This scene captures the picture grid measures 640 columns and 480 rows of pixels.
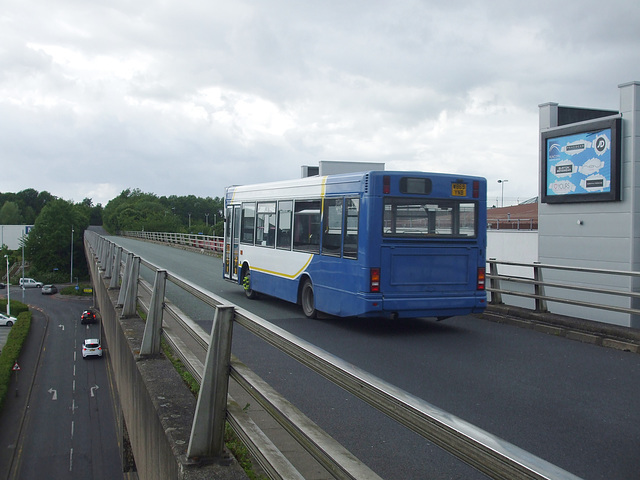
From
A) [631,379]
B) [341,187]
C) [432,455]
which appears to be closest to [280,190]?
[341,187]

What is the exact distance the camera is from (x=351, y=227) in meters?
11.3

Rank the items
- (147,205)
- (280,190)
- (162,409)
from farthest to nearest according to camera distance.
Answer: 1. (147,205)
2. (280,190)
3. (162,409)

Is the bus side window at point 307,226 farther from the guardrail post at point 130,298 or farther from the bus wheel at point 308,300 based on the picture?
the guardrail post at point 130,298

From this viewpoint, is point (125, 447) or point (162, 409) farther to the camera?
point (125, 447)

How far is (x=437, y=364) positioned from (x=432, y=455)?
362 cm

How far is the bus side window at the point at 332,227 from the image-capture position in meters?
11.7

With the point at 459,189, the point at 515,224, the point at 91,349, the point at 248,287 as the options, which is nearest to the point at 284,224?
the point at 248,287

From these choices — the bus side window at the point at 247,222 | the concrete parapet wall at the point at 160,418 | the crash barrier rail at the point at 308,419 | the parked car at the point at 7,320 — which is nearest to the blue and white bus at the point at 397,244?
the bus side window at the point at 247,222

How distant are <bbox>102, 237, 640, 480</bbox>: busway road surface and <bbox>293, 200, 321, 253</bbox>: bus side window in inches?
63.9

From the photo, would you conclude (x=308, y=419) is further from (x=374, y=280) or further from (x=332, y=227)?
(x=332, y=227)

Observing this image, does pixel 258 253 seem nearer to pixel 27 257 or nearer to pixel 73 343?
pixel 73 343

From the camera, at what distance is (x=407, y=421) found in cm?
195

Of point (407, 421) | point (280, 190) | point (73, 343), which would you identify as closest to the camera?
point (407, 421)

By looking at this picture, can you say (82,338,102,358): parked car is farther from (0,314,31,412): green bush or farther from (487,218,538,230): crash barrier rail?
(487,218,538,230): crash barrier rail
